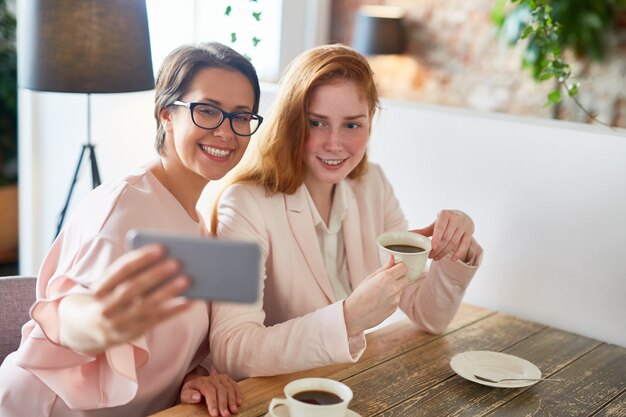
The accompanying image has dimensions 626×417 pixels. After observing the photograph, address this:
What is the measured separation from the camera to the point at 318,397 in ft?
4.44

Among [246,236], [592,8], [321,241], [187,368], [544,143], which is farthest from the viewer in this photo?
[592,8]

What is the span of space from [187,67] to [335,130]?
1.33ft

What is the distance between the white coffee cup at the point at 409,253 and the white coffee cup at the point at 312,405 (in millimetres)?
338

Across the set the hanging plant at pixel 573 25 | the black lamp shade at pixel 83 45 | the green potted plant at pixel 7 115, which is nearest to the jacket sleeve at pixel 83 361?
the black lamp shade at pixel 83 45

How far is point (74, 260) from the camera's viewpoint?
1.48m

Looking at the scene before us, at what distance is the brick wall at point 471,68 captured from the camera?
5109 millimetres

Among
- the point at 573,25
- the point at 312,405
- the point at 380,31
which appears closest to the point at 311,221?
the point at 312,405

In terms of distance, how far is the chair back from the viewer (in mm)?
1785

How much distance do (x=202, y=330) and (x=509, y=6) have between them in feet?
13.3

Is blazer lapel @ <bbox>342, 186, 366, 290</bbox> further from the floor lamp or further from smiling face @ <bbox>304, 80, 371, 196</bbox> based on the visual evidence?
the floor lamp

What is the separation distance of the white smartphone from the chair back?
915 millimetres

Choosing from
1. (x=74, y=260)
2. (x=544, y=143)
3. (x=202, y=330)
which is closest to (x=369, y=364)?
(x=202, y=330)

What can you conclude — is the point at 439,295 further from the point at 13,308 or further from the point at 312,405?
the point at 13,308

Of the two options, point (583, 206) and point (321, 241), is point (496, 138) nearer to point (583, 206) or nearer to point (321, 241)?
point (583, 206)
